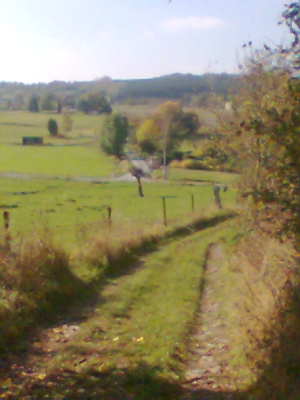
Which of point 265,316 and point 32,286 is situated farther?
point 32,286

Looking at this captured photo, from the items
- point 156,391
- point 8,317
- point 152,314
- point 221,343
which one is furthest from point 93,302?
point 156,391

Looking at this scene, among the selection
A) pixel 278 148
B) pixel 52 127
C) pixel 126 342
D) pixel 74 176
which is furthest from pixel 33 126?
pixel 278 148

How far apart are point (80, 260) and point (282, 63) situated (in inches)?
274

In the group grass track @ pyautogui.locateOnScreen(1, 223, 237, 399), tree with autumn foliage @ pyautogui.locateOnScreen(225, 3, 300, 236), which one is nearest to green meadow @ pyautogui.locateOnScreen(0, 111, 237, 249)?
grass track @ pyautogui.locateOnScreen(1, 223, 237, 399)

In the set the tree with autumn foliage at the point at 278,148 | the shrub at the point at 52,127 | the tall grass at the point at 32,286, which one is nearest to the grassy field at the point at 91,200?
the shrub at the point at 52,127

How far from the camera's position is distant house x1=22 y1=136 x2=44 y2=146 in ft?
204

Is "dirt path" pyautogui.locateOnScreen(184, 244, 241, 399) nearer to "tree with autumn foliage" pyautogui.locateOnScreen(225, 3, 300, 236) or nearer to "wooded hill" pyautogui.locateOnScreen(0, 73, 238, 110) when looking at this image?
"tree with autumn foliage" pyautogui.locateOnScreen(225, 3, 300, 236)

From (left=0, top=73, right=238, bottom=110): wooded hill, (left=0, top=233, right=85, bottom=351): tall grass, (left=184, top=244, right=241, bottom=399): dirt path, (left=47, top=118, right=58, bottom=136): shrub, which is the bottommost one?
(left=184, top=244, right=241, bottom=399): dirt path

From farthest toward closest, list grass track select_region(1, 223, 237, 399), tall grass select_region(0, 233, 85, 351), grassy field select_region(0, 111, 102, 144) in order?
grassy field select_region(0, 111, 102, 144)
tall grass select_region(0, 233, 85, 351)
grass track select_region(1, 223, 237, 399)

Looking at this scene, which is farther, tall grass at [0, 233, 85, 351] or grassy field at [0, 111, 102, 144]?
grassy field at [0, 111, 102, 144]

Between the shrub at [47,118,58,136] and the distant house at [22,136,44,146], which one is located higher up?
the shrub at [47,118,58,136]

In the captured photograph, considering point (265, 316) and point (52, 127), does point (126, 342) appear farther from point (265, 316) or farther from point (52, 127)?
point (52, 127)

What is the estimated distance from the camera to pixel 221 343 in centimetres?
744

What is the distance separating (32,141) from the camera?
62.4 m
